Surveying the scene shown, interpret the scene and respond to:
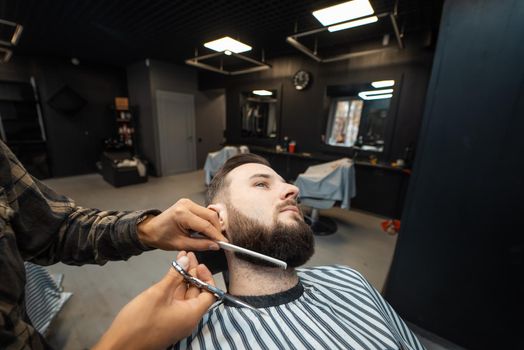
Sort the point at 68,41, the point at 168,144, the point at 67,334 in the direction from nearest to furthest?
the point at 67,334
the point at 68,41
the point at 168,144

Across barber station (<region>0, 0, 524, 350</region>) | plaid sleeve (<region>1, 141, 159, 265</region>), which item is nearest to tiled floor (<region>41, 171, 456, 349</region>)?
barber station (<region>0, 0, 524, 350</region>)

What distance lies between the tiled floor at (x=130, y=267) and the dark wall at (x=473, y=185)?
72 cm

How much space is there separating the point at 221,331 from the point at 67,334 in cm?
151

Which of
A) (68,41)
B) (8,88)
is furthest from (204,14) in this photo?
(8,88)

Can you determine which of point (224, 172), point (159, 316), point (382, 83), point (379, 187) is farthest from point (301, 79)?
point (159, 316)

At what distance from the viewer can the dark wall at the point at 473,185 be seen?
104cm

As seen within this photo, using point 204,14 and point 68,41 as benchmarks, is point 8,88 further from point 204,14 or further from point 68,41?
point 204,14

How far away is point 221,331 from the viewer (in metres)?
0.71

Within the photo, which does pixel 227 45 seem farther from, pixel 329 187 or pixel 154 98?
pixel 329 187

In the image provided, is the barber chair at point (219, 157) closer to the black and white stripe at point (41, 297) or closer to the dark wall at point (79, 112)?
the black and white stripe at point (41, 297)

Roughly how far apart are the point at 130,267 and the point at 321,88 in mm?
4024

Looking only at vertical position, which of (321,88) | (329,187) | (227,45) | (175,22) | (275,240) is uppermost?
(175,22)

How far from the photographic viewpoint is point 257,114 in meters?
5.82

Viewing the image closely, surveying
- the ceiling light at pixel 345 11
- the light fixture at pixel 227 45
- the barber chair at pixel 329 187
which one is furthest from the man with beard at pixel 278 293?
the light fixture at pixel 227 45
